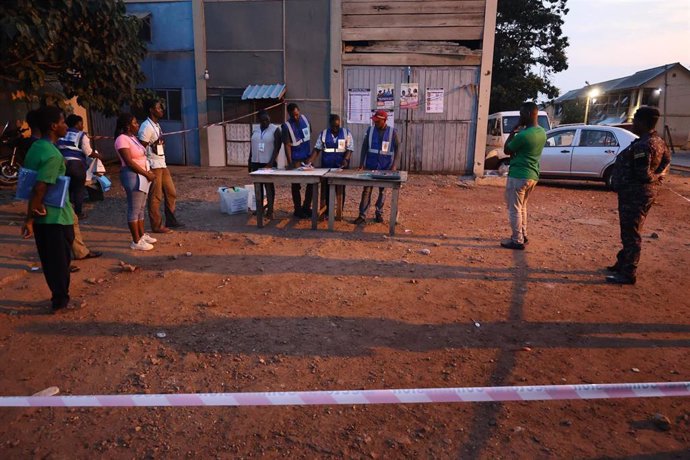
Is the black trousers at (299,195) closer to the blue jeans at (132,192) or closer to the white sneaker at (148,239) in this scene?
the white sneaker at (148,239)

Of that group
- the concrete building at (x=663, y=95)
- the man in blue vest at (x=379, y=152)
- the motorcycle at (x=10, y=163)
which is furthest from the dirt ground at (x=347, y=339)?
the concrete building at (x=663, y=95)

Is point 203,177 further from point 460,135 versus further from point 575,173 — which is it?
point 575,173

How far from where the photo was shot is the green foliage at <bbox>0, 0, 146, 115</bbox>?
22.4 ft

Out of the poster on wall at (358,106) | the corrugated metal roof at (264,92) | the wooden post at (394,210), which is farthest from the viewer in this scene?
the corrugated metal roof at (264,92)

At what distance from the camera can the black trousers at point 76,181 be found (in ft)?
23.4

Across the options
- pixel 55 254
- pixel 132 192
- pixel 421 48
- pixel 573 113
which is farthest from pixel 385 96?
pixel 573 113

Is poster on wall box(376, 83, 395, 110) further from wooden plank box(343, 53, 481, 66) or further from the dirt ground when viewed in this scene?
the dirt ground

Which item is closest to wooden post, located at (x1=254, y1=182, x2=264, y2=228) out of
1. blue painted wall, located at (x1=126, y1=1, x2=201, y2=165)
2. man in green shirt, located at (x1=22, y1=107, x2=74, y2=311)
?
man in green shirt, located at (x1=22, y1=107, x2=74, y2=311)

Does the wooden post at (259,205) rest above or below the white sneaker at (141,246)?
above

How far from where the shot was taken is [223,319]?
400 centimetres

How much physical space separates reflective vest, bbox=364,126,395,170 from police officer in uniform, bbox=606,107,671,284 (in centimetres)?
309

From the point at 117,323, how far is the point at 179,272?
1.24 meters

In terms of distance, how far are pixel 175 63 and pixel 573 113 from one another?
2983 centimetres

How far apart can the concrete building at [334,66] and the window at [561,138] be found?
1.64 metres
